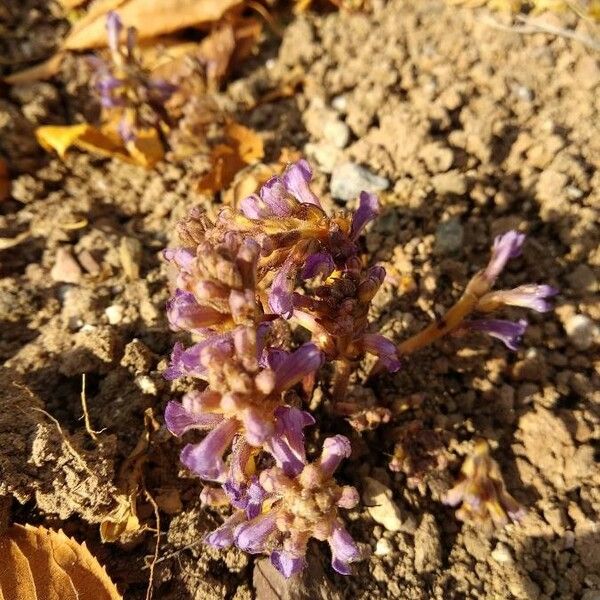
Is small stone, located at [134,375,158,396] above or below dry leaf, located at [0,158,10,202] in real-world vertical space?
below

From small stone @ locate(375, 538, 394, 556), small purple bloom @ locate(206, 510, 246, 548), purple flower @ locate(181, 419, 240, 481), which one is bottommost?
small stone @ locate(375, 538, 394, 556)

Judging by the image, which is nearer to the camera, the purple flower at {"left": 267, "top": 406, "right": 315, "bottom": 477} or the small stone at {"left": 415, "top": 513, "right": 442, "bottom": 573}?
the purple flower at {"left": 267, "top": 406, "right": 315, "bottom": 477}

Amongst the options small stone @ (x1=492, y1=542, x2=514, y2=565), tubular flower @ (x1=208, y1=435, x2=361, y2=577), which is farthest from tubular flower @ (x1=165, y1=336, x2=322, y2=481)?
small stone @ (x1=492, y1=542, x2=514, y2=565)

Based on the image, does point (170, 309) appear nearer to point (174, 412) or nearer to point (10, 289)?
point (174, 412)

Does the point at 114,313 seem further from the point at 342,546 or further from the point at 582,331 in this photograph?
the point at 582,331

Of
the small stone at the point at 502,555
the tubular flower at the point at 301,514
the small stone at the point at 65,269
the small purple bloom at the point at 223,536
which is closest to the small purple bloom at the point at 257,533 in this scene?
the tubular flower at the point at 301,514

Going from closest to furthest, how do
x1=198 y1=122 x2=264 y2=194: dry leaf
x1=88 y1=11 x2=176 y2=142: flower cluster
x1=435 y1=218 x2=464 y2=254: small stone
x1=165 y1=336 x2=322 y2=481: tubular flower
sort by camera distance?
x1=165 y1=336 x2=322 y2=481: tubular flower, x1=435 y1=218 x2=464 y2=254: small stone, x1=198 y1=122 x2=264 y2=194: dry leaf, x1=88 y1=11 x2=176 y2=142: flower cluster

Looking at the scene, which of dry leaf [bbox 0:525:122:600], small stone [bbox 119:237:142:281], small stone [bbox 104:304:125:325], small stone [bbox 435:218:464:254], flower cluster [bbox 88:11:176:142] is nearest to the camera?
dry leaf [bbox 0:525:122:600]

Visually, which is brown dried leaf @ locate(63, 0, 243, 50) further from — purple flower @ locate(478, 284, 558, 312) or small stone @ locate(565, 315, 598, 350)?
small stone @ locate(565, 315, 598, 350)
